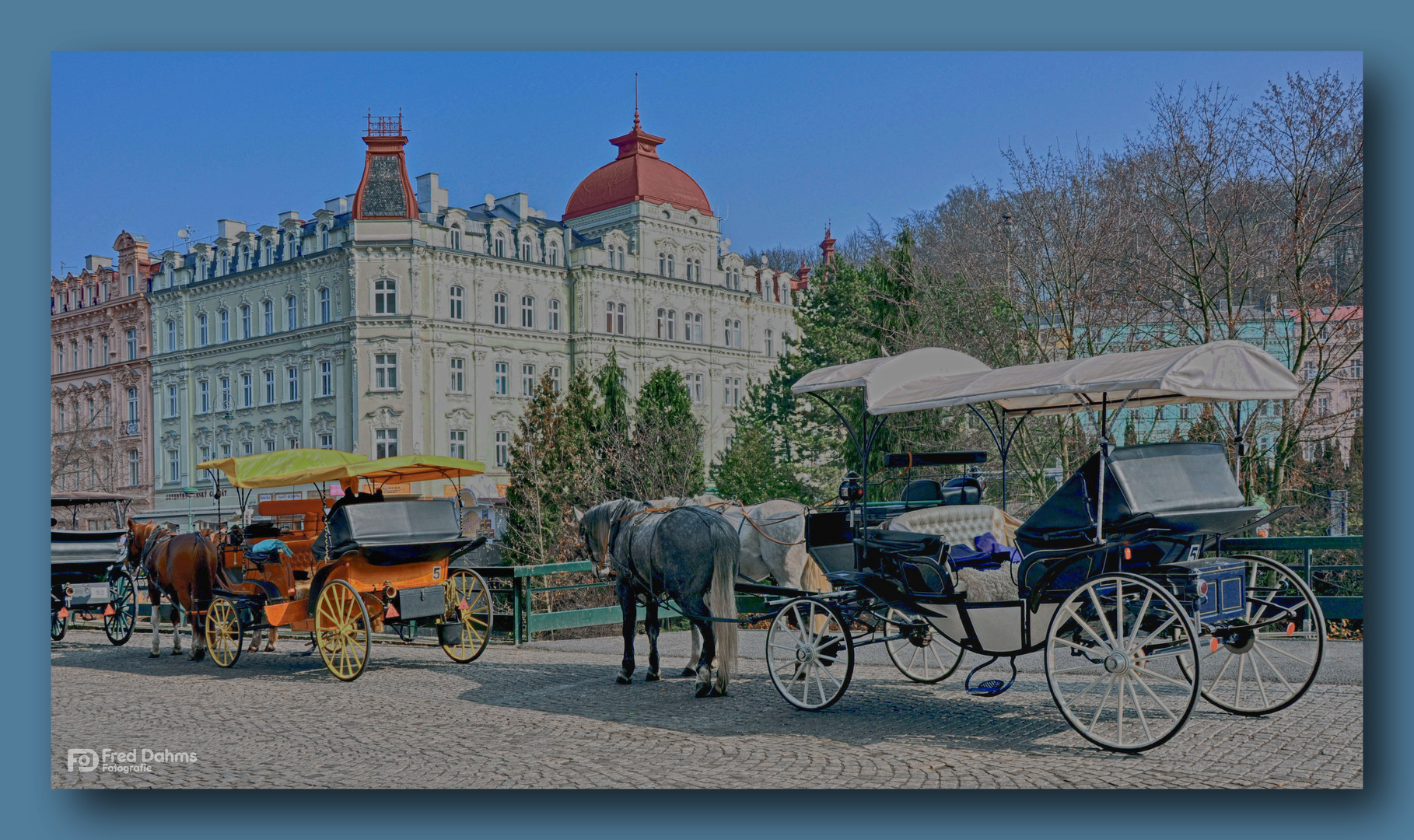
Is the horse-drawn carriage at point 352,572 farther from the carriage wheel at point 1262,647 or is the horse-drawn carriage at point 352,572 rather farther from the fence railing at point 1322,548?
the fence railing at point 1322,548

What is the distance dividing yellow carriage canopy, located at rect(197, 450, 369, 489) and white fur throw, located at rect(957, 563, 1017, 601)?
6377mm

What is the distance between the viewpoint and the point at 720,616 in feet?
31.0

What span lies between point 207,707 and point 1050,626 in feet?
22.1

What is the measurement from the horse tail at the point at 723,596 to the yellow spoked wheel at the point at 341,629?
3402 millimetres

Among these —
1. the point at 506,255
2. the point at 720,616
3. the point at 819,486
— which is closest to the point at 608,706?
the point at 720,616

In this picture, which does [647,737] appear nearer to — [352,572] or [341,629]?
[341,629]

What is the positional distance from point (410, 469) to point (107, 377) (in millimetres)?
18084

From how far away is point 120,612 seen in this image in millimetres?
16109

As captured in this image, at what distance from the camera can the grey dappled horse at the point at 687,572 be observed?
375 inches

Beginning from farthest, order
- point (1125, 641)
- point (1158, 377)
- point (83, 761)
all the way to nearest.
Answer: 1. point (83, 761)
2. point (1125, 641)
3. point (1158, 377)

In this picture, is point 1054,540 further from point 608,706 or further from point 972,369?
point 608,706

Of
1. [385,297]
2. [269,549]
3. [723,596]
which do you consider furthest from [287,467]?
[385,297]

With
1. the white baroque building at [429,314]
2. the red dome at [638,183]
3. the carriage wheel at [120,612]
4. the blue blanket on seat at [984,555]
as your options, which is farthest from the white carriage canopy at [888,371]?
the red dome at [638,183]

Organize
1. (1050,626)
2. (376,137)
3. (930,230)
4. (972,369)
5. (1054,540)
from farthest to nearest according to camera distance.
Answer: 1. (376,137)
2. (930,230)
3. (972,369)
4. (1054,540)
5. (1050,626)
